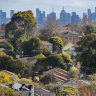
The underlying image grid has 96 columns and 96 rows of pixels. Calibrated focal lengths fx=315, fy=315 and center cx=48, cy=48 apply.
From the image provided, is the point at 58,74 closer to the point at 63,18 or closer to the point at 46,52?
the point at 46,52

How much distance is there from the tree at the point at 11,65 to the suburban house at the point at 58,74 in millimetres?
1918

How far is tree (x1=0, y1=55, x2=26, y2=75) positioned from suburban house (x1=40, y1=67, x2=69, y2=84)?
1.92m

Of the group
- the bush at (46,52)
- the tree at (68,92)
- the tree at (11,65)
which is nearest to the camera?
the tree at (68,92)

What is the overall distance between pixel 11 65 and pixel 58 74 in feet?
10.6

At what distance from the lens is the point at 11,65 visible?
20.3 meters

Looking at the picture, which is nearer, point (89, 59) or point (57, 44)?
point (89, 59)

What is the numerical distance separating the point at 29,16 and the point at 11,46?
5.26 metres

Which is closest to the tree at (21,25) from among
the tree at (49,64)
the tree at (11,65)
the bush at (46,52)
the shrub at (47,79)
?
the bush at (46,52)

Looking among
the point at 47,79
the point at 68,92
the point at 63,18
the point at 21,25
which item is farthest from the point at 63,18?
the point at 68,92

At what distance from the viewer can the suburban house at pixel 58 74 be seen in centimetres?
1816

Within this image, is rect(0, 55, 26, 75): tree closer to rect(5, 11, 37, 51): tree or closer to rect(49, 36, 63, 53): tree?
rect(49, 36, 63, 53): tree

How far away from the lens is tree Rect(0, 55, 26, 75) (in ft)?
66.1

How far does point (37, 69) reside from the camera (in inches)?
822

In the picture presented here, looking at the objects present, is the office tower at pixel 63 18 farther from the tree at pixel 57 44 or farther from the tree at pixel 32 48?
the tree at pixel 32 48
